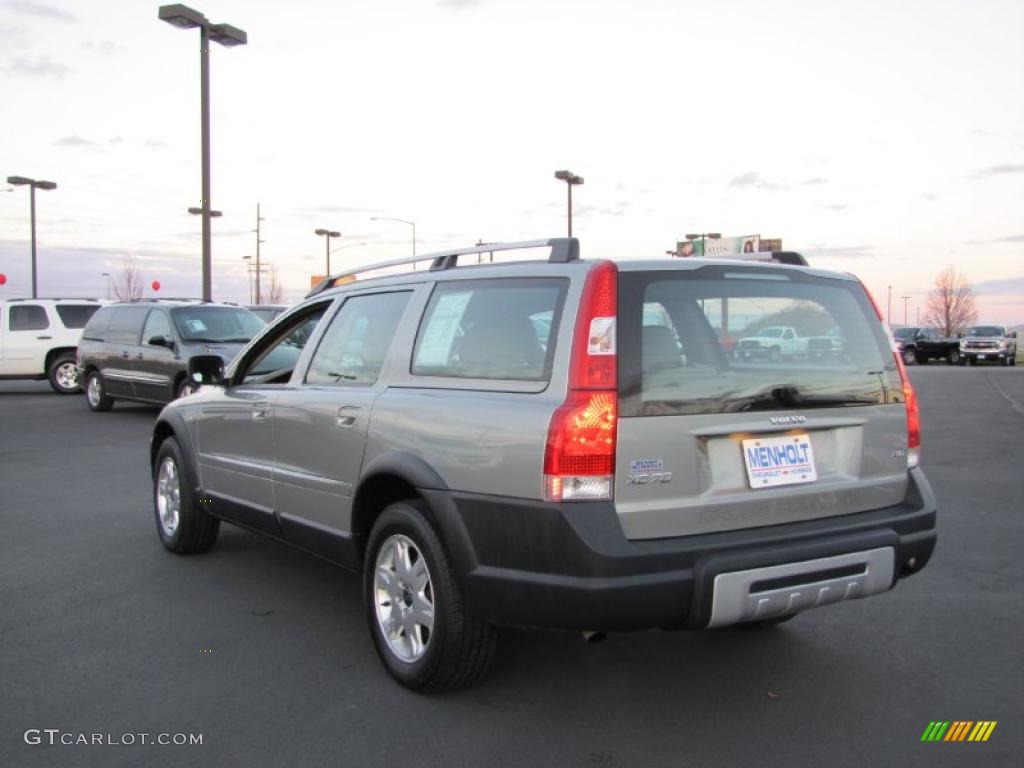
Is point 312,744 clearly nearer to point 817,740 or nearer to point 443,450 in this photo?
point 443,450

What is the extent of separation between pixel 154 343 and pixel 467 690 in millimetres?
11575

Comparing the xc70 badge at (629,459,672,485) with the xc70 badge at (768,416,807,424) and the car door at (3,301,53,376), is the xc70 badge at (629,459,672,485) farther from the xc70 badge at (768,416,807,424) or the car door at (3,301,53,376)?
the car door at (3,301,53,376)

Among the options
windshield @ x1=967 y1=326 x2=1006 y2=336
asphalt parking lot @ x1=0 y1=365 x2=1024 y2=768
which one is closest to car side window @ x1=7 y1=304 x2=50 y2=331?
asphalt parking lot @ x1=0 y1=365 x2=1024 y2=768

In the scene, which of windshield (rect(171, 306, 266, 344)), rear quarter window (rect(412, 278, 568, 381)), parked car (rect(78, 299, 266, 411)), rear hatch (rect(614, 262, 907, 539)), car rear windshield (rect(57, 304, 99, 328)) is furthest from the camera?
car rear windshield (rect(57, 304, 99, 328))

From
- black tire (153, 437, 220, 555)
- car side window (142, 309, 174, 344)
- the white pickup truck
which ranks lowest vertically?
black tire (153, 437, 220, 555)

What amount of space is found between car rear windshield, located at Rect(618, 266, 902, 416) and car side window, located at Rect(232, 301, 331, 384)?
2.19 meters

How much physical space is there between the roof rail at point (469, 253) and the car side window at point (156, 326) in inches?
384

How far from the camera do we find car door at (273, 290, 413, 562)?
4.31 m

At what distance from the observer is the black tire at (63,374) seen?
2002 centimetres

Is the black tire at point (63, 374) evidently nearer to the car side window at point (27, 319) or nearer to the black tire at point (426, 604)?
the car side window at point (27, 319)

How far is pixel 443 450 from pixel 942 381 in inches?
982

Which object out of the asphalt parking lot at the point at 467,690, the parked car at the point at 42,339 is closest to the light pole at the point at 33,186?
the parked car at the point at 42,339

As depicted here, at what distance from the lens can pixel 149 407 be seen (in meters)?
17.2

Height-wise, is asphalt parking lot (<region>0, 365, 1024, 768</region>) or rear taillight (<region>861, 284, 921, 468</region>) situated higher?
rear taillight (<region>861, 284, 921, 468</region>)
